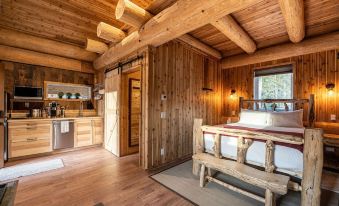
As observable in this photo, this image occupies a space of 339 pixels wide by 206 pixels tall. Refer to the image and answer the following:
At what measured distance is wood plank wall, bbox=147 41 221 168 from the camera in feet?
10.7

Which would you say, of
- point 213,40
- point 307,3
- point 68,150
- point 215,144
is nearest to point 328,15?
point 307,3

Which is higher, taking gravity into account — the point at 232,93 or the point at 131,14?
the point at 131,14

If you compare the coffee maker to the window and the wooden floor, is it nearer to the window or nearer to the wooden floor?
the wooden floor

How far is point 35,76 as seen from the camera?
4340 millimetres

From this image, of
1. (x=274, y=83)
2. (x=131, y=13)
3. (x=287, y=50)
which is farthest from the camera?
(x=274, y=83)

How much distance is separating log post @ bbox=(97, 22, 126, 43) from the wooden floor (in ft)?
9.28

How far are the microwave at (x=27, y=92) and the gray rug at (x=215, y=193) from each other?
13.2 ft

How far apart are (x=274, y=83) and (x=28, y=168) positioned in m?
6.28

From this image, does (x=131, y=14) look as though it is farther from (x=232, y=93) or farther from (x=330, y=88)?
(x=330, y=88)

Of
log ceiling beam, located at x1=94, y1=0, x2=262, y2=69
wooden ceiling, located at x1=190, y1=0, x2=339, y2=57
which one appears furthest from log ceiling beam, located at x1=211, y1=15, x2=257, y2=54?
log ceiling beam, located at x1=94, y1=0, x2=262, y2=69

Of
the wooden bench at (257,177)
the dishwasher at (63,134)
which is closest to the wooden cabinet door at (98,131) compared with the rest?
the dishwasher at (63,134)

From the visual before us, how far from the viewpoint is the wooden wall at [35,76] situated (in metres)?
4.01

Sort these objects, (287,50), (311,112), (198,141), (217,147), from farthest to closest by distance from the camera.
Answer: (287,50) < (311,112) < (198,141) < (217,147)

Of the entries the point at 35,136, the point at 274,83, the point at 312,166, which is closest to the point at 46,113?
the point at 35,136
